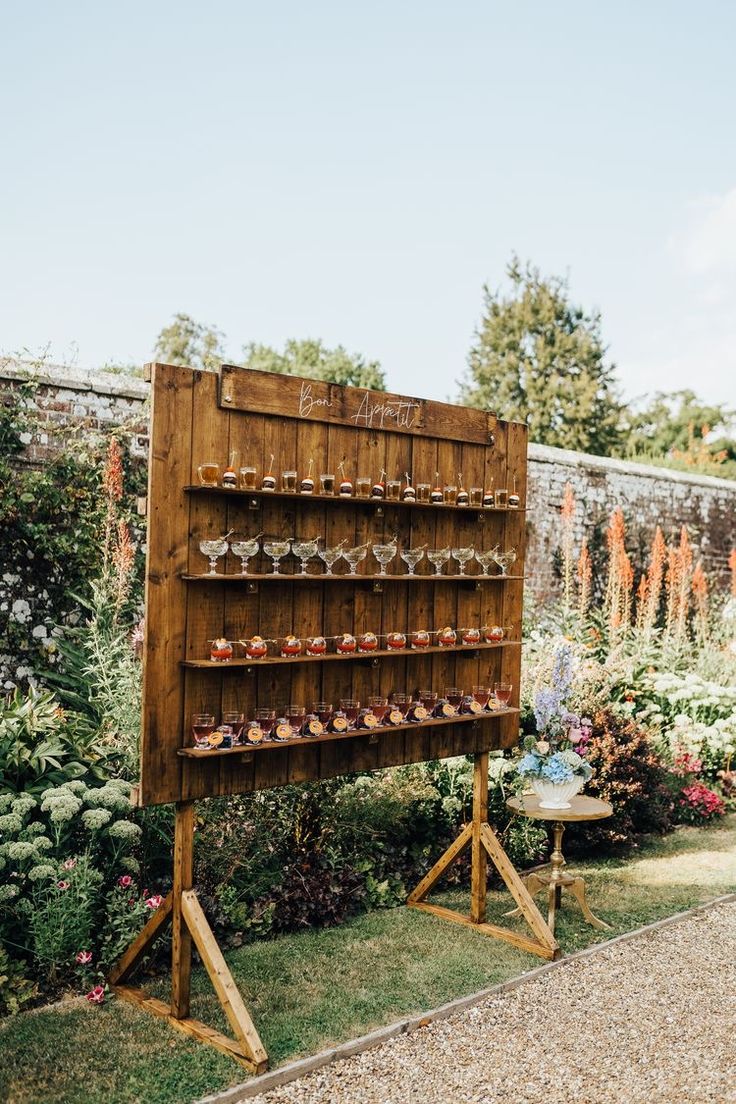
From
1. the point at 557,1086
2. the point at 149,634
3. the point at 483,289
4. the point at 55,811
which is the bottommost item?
the point at 557,1086

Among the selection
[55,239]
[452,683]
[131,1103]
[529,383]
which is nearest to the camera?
[131,1103]

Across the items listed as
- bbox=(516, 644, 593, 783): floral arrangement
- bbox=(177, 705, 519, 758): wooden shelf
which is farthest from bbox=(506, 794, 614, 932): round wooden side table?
bbox=(177, 705, 519, 758): wooden shelf

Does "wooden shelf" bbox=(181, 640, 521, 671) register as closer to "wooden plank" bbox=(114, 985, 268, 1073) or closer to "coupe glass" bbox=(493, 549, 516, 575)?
"coupe glass" bbox=(493, 549, 516, 575)

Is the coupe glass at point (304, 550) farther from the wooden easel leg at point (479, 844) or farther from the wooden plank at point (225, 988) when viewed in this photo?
the wooden easel leg at point (479, 844)

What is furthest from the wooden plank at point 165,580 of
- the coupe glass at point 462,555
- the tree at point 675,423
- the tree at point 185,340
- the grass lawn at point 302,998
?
the tree at point 675,423

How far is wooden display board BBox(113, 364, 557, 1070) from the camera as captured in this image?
3568 millimetres

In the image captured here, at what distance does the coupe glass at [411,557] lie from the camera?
440cm

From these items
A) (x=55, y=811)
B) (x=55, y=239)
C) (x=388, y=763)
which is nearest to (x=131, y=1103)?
(x=55, y=811)

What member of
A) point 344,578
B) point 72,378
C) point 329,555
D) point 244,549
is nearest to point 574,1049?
point 344,578

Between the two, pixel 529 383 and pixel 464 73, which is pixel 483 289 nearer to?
pixel 529 383

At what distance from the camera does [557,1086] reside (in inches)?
131

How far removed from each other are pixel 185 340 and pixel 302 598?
2369cm

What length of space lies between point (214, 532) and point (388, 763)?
1.45 meters

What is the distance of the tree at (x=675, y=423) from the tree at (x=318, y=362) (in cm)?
830
